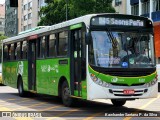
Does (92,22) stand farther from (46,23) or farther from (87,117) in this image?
(46,23)

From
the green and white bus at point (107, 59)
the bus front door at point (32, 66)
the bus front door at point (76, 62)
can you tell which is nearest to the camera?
the green and white bus at point (107, 59)

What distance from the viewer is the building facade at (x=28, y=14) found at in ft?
311

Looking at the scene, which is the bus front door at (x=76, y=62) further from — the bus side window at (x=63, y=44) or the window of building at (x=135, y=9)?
the window of building at (x=135, y=9)

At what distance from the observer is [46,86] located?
16.7 m

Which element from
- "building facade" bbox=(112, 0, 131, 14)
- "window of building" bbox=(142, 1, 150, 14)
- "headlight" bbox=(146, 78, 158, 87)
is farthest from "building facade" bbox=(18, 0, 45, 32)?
"headlight" bbox=(146, 78, 158, 87)

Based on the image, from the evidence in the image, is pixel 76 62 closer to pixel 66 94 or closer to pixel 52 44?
pixel 66 94

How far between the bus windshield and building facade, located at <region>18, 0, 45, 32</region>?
76.8m

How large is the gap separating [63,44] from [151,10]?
27.3m

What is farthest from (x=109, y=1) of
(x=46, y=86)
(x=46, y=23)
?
(x=46, y=86)

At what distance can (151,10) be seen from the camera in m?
41.1

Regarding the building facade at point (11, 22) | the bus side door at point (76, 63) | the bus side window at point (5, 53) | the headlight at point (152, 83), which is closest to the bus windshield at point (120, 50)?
the headlight at point (152, 83)

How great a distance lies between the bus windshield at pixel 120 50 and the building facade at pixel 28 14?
76772 mm

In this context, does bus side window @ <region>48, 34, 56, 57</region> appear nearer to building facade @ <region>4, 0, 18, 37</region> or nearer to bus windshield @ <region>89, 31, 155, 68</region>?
bus windshield @ <region>89, 31, 155, 68</region>

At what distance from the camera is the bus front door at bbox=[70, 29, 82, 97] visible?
13539mm
